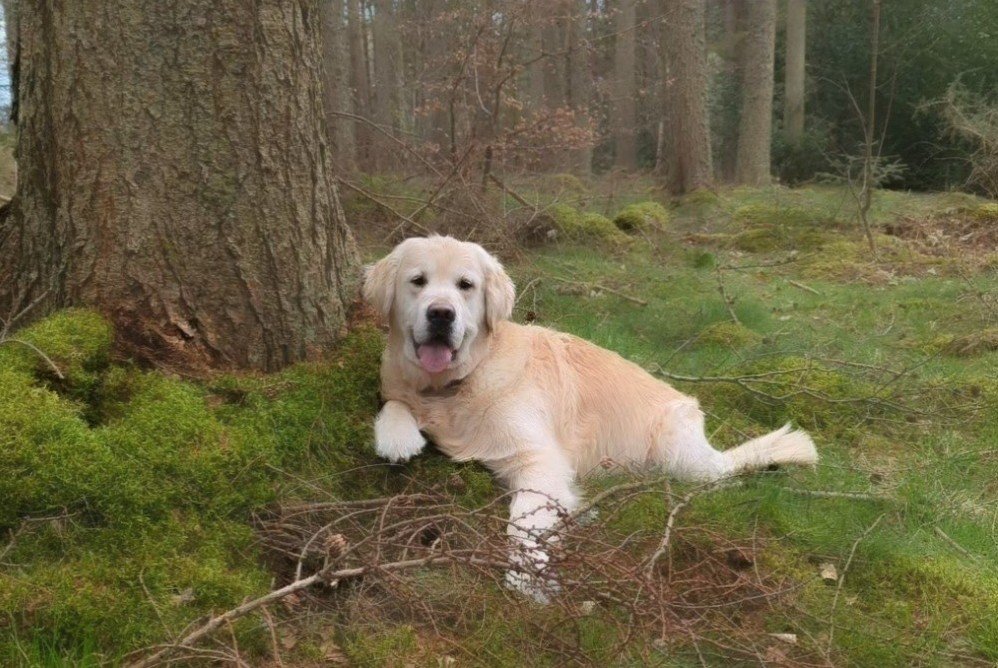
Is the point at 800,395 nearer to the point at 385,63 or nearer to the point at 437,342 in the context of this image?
the point at 437,342

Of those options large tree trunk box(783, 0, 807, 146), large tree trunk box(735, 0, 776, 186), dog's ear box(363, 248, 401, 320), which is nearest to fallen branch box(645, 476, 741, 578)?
dog's ear box(363, 248, 401, 320)

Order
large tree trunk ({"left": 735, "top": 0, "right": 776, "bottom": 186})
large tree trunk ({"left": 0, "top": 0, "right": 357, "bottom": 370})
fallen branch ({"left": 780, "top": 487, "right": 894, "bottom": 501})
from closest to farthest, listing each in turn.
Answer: large tree trunk ({"left": 0, "top": 0, "right": 357, "bottom": 370}) < fallen branch ({"left": 780, "top": 487, "right": 894, "bottom": 501}) < large tree trunk ({"left": 735, "top": 0, "right": 776, "bottom": 186})

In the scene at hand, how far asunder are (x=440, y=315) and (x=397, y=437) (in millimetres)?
546

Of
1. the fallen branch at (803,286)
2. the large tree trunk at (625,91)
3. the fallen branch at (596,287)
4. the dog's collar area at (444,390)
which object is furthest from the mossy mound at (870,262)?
the large tree trunk at (625,91)

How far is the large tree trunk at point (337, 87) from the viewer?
32.2 ft

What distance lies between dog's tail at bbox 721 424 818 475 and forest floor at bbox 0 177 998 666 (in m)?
0.11

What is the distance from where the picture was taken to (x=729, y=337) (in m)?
6.26

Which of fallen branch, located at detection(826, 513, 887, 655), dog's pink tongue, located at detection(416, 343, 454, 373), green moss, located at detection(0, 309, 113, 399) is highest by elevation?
green moss, located at detection(0, 309, 113, 399)

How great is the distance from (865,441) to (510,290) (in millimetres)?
2292

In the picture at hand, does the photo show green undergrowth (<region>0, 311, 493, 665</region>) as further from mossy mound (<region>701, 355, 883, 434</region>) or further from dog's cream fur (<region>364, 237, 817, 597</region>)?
mossy mound (<region>701, 355, 883, 434</region>)

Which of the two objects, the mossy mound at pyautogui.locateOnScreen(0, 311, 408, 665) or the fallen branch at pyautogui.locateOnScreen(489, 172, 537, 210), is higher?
the fallen branch at pyautogui.locateOnScreen(489, 172, 537, 210)

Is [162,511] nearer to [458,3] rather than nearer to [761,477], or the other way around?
[761,477]

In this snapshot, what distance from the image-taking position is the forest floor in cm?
244

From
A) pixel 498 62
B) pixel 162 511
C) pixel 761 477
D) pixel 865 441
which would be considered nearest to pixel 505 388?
pixel 761 477
